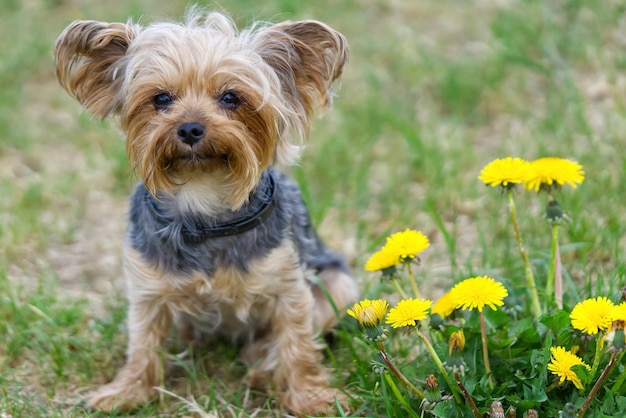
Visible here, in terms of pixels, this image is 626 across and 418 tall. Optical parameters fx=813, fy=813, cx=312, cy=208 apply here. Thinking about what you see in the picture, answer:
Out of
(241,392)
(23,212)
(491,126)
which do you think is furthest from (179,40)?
(491,126)

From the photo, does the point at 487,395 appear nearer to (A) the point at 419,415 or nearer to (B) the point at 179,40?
(A) the point at 419,415

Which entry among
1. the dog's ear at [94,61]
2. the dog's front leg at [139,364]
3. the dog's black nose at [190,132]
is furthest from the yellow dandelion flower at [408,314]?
the dog's ear at [94,61]

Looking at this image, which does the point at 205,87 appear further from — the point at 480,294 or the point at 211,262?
the point at 480,294

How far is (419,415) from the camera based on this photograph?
10.9 feet

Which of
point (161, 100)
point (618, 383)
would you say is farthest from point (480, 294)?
point (161, 100)

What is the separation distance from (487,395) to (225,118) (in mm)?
1545

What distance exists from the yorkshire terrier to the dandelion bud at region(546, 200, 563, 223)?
3.56ft

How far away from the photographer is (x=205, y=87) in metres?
3.46

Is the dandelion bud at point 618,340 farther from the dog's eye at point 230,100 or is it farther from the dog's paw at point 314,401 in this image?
the dog's eye at point 230,100

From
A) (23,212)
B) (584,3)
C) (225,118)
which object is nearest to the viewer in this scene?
(225,118)

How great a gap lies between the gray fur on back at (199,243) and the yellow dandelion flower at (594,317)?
144 cm

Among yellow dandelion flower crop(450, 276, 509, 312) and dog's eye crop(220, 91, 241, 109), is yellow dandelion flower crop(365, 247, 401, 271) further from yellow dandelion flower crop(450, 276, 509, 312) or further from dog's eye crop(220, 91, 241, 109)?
dog's eye crop(220, 91, 241, 109)

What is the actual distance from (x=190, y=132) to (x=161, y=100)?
27 centimetres

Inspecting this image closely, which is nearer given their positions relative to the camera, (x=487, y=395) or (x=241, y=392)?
(x=487, y=395)
